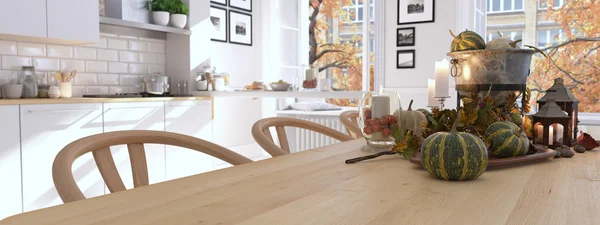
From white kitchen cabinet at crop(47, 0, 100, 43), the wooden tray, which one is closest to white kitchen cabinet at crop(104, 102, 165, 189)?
white kitchen cabinet at crop(47, 0, 100, 43)

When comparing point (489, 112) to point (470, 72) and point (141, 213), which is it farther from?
point (141, 213)

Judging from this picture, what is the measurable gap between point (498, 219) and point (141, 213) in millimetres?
502

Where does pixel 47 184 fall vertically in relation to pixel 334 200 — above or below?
below

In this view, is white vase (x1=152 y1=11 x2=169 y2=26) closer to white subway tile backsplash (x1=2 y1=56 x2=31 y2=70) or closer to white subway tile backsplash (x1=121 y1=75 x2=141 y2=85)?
white subway tile backsplash (x1=121 y1=75 x2=141 y2=85)

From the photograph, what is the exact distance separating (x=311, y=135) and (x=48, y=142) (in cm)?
250

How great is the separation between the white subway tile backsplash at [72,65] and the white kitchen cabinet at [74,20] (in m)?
0.32

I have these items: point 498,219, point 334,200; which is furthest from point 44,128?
point 498,219

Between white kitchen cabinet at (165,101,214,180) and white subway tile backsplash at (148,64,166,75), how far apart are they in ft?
2.03

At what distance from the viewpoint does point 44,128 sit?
3295mm

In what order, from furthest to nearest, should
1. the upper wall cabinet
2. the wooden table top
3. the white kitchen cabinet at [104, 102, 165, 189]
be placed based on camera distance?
the white kitchen cabinet at [104, 102, 165, 189]
the upper wall cabinet
the wooden table top

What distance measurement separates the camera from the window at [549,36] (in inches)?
202

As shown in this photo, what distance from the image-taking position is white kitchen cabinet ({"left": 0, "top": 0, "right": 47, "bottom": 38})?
3.28 meters

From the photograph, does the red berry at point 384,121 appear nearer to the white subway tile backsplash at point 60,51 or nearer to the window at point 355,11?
the white subway tile backsplash at point 60,51

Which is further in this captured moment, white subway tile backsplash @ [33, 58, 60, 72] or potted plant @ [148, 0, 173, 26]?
potted plant @ [148, 0, 173, 26]
